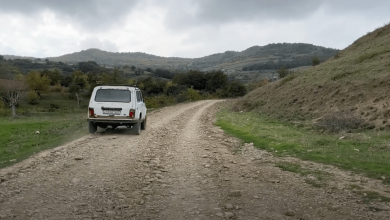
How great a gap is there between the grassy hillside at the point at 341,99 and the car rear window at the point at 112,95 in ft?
29.3

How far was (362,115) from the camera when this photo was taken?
605 inches

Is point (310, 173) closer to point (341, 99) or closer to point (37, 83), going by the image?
point (341, 99)

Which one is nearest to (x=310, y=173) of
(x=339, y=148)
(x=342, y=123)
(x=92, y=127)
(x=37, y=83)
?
(x=339, y=148)

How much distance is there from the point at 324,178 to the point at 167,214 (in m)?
3.92

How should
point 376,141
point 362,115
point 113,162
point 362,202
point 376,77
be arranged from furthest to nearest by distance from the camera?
point 376,77 < point 362,115 < point 376,141 < point 113,162 < point 362,202

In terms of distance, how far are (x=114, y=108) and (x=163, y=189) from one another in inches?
336

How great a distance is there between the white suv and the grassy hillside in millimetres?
8446

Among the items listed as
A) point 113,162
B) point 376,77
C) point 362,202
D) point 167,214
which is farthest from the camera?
point 376,77

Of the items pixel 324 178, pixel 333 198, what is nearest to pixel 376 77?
pixel 324 178

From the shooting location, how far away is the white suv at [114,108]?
1440 cm

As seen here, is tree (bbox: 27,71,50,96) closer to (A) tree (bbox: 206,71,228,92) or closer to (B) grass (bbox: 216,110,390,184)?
(A) tree (bbox: 206,71,228,92)

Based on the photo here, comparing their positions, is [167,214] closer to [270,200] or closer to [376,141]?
[270,200]

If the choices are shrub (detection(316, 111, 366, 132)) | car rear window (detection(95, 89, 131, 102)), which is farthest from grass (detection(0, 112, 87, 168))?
shrub (detection(316, 111, 366, 132))

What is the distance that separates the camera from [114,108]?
14.4 meters
